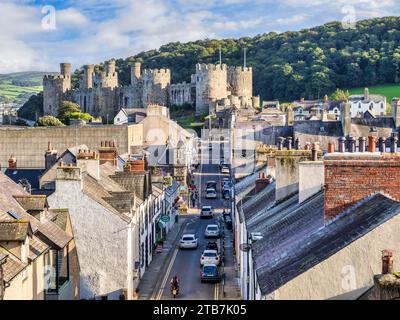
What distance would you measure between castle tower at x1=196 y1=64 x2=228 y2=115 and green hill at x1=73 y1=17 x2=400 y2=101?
34.1ft

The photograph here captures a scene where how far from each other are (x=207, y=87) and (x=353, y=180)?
3844 inches

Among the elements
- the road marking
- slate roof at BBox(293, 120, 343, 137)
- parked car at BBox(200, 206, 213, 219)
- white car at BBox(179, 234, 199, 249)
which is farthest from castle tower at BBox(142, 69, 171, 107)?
the road marking

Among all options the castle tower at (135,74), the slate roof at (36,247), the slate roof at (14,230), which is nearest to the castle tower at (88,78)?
the castle tower at (135,74)

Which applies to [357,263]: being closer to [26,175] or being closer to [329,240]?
[329,240]

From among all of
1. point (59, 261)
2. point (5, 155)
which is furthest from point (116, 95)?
point (59, 261)

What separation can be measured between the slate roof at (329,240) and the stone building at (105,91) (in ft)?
331

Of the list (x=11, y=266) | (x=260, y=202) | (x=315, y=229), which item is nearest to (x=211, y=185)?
(x=260, y=202)

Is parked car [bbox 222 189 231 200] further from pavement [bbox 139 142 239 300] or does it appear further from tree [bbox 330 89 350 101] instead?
tree [bbox 330 89 350 101]

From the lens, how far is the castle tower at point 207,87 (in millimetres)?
108938

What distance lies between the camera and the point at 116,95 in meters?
116

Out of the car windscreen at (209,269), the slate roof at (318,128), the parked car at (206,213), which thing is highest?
the slate roof at (318,128)

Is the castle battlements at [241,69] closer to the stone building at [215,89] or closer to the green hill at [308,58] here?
the stone building at [215,89]

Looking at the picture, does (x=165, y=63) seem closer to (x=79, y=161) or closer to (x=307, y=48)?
(x=307, y=48)

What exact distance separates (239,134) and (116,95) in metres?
75.5
